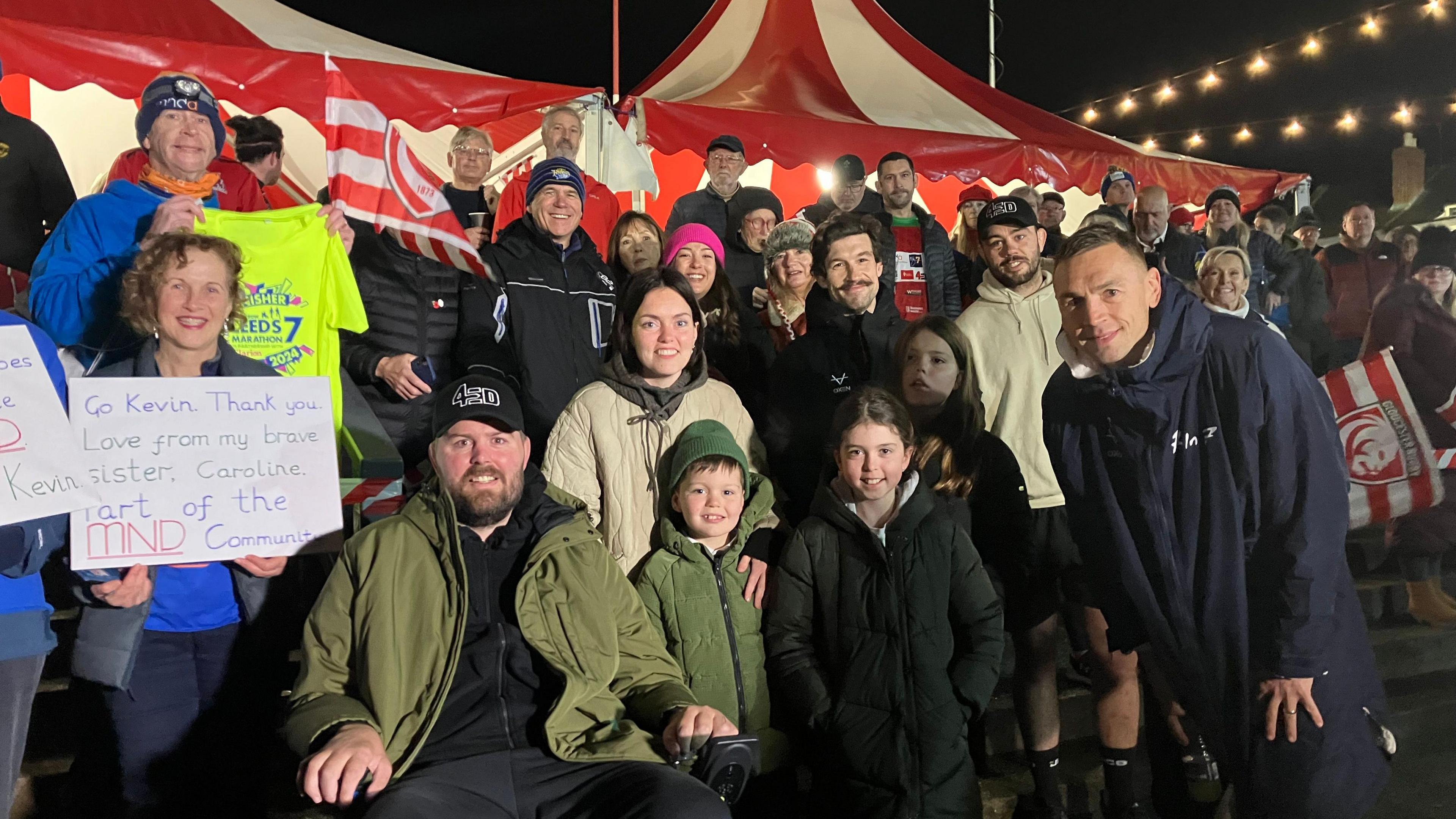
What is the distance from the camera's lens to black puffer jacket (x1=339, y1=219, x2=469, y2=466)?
10.7 feet

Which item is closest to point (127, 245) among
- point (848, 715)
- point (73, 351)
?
point (73, 351)

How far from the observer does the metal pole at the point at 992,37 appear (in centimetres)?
869

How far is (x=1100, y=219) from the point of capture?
9.51ft

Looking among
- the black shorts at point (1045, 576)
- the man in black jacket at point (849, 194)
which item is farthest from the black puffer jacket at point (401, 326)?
the man in black jacket at point (849, 194)

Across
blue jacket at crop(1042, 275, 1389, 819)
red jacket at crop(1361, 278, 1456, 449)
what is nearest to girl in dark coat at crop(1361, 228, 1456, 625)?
red jacket at crop(1361, 278, 1456, 449)

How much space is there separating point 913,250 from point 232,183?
302 centimetres

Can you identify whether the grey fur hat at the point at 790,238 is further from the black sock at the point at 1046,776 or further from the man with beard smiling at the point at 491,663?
the black sock at the point at 1046,776

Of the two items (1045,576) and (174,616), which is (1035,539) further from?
(174,616)

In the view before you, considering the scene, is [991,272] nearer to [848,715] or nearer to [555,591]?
[848,715]

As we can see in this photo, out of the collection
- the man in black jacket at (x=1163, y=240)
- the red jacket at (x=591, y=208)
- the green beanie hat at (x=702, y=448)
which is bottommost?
the green beanie hat at (x=702, y=448)

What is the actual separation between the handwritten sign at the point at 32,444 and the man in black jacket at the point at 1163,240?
2911 millimetres

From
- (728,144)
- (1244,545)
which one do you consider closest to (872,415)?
(1244,545)

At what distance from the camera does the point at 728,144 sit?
4902mm

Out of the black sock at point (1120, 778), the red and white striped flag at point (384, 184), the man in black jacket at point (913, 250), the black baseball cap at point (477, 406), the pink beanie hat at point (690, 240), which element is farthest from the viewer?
the man in black jacket at point (913, 250)
